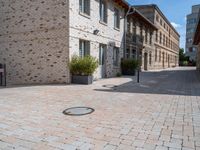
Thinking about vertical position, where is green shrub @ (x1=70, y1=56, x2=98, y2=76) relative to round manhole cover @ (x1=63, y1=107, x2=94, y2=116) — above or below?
above

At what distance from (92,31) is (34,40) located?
10.9 feet

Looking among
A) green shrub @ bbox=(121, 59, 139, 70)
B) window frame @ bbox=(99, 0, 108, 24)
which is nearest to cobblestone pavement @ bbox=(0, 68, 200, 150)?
window frame @ bbox=(99, 0, 108, 24)

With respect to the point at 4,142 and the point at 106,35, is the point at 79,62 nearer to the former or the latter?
the point at 106,35

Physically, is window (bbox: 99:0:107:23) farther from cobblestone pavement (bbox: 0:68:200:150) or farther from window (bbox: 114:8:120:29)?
cobblestone pavement (bbox: 0:68:200:150)

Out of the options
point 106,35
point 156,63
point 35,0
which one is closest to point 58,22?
point 35,0

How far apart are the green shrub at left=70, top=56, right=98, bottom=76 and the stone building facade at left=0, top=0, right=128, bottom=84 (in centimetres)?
29

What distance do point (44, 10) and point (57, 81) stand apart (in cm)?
360

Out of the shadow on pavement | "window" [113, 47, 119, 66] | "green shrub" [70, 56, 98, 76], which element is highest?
"window" [113, 47, 119, 66]

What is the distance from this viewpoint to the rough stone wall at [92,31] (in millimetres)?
10555

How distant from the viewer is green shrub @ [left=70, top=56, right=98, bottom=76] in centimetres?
1001

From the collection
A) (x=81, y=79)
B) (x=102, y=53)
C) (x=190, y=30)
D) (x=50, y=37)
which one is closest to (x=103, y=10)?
(x=102, y=53)

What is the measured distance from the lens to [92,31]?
12.3 metres

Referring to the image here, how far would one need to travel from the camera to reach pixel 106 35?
14.2 m

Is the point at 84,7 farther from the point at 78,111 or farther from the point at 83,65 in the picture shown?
the point at 78,111
